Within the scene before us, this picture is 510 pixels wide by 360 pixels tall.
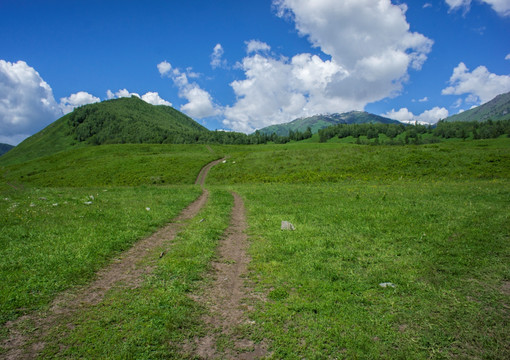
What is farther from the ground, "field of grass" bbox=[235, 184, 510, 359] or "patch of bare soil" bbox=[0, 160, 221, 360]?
"patch of bare soil" bbox=[0, 160, 221, 360]

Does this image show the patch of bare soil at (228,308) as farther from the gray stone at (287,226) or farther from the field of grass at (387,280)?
the gray stone at (287,226)

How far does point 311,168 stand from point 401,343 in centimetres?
3897

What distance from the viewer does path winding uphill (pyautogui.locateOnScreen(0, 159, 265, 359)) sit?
5.79 m

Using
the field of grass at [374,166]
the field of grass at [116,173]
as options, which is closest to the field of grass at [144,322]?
the field of grass at [374,166]

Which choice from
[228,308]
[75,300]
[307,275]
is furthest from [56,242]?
[307,275]

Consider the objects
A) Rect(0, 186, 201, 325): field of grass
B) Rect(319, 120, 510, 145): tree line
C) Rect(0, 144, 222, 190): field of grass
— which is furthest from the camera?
Rect(319, 120, 510, 145): tree line

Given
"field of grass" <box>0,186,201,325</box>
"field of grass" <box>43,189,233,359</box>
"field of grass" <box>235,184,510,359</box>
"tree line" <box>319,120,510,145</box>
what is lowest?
"field of grass" <box>235,184,510,359</box>

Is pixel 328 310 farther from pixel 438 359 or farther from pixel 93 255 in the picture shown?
pixel 93 255

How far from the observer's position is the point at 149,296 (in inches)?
307

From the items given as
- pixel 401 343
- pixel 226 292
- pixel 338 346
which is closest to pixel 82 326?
pixel 226 292

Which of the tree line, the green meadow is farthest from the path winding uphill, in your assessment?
the tree line

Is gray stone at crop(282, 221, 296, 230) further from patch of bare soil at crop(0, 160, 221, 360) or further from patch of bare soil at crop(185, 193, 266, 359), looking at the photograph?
patch of bare soil at crop(0, 160, 221, 360)

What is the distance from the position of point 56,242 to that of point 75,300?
5.42 metres

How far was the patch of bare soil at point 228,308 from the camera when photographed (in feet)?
19.1
